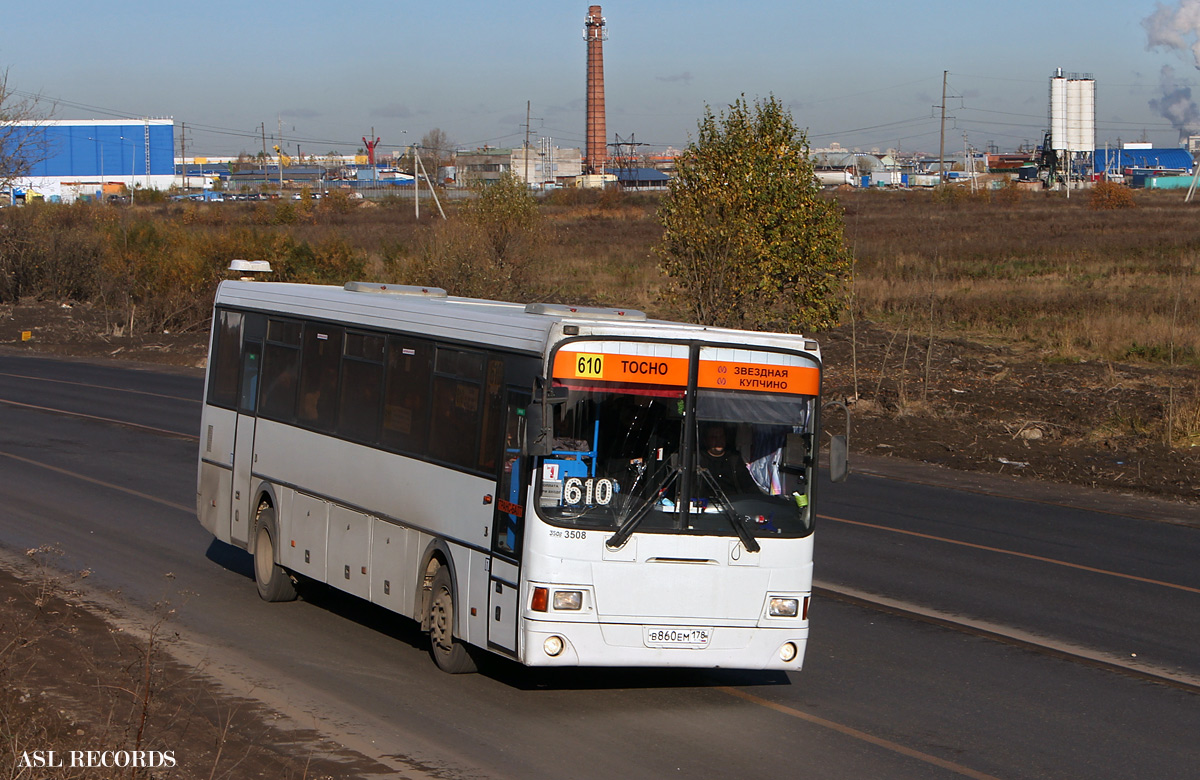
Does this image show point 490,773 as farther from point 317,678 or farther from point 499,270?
point 499,270

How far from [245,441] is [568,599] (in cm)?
526

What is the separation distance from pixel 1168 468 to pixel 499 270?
872 inches

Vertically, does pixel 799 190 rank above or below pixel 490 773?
above

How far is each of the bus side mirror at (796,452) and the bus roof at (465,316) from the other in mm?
614

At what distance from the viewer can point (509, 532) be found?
8133mm

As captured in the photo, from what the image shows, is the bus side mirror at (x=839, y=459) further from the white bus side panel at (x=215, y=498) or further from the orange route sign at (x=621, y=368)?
the white bus side panel at (x=215, y=498)

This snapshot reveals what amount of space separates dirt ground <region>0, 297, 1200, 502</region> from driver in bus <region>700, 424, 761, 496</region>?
12904 millimetres

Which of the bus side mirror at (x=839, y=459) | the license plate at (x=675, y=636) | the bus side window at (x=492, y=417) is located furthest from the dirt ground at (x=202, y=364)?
the bus side mirror at (x=839, y=459)

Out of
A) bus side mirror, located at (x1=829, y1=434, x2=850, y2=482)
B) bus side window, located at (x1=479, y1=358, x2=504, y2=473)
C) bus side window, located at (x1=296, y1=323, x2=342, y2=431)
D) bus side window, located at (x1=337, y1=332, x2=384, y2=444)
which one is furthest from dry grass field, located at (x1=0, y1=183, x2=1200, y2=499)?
bus side window, located at (x1=479, y1=358, x2=504, y2=473)

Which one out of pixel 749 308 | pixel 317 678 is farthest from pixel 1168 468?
pixel 317 678

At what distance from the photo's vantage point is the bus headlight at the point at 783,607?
8.23 meters

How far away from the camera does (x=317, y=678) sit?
871 cm

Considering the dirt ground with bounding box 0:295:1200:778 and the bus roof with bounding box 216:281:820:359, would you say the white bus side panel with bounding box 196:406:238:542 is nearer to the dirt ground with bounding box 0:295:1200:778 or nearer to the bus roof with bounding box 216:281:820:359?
the bus roof with bounding box 216:281:820:359

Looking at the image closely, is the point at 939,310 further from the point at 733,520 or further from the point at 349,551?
the point at 733,520
